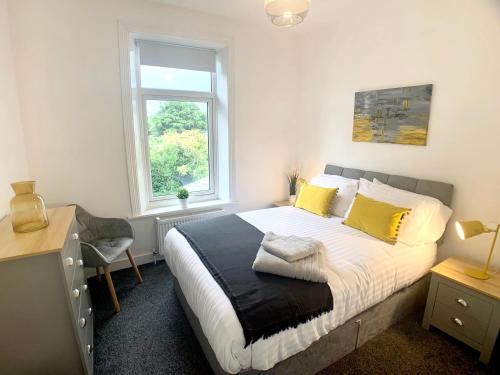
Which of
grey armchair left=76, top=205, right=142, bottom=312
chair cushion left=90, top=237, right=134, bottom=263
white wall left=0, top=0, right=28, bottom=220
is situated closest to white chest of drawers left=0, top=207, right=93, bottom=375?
white wall left=0, top=0, right=28, bottom=220

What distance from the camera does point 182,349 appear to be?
5.98 ft

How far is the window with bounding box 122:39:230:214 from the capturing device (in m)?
2.82

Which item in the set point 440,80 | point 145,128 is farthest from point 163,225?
point 440,80

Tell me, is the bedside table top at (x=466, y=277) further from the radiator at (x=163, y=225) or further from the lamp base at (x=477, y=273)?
the radiator at (x=163, y=225)

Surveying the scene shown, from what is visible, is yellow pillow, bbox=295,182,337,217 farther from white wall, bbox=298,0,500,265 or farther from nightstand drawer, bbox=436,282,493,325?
nightstand drawer, bbox=436,282,493,325

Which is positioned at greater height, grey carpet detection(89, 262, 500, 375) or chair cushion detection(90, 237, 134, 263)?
chair cushion detection(90, 237, 134, 263)

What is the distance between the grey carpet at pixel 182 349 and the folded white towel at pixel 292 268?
0.66m

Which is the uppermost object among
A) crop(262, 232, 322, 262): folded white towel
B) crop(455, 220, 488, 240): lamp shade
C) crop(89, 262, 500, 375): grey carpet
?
crop(455, 220, 488, 240): lamp shade

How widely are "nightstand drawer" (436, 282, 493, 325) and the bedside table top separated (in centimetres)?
7

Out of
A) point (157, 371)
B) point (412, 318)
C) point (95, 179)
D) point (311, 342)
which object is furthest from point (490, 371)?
point (95, 179)

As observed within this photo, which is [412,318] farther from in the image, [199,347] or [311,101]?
[311,101]

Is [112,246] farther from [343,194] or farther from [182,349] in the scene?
[343,194]

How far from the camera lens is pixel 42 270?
4.18 ft

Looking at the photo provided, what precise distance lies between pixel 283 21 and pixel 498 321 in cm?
245
